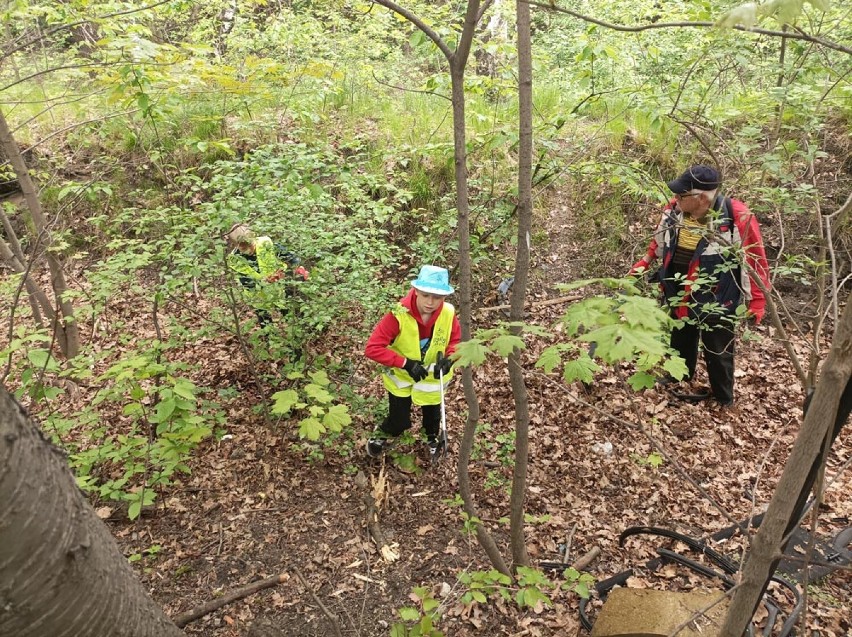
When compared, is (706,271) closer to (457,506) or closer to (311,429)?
(457,506)

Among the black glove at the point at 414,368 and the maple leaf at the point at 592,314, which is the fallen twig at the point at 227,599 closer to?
the black glove at the point at 414,368

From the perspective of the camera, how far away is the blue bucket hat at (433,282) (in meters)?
4.15

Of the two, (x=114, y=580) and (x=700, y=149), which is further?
(x=700, y=149)

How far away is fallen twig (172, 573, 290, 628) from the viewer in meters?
3.29

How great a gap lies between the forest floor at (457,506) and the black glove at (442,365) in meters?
0.79

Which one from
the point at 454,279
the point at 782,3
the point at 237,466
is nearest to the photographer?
the point at 782,3

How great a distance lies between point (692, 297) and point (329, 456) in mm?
3791

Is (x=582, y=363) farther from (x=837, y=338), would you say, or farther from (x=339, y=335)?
(x=339, y=335)

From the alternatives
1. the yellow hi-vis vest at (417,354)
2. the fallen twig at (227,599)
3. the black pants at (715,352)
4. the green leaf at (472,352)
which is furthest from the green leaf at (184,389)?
the black pants at (715,352)

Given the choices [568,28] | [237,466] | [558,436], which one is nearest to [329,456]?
[237,466]

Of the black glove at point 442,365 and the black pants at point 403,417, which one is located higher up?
the black glove at point 442,365

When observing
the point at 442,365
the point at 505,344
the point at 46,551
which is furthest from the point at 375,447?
the point at 46,551

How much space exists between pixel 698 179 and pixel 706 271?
905 mm

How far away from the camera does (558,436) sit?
17.2ft
